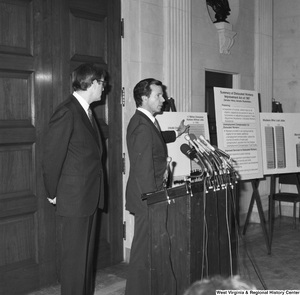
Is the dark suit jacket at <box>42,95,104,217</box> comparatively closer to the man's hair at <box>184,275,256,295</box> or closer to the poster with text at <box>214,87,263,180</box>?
the poster with text at <box>214,87,263,180</box>

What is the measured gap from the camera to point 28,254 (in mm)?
3779

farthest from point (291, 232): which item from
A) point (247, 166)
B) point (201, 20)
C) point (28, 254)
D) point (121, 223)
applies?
point (28, 254)

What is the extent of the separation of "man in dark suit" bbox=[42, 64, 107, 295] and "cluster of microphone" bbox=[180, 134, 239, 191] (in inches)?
28.0

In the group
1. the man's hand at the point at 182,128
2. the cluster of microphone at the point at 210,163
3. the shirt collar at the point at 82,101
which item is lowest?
the cluster of microphone at the point at 210,163

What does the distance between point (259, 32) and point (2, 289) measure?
4.85 meters

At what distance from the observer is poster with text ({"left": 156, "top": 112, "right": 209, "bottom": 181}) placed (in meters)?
4.38

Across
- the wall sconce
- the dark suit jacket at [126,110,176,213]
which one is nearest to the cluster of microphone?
the dark suit jacket at [126,110,176,213]

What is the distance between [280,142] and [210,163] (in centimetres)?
285

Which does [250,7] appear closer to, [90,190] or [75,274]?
[90,190]

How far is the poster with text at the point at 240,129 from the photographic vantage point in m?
4.78

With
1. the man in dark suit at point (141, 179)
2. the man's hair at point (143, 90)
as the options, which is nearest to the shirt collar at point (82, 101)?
the man in dark suit at point (141, 179)

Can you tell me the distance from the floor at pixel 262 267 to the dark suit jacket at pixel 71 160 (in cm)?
108

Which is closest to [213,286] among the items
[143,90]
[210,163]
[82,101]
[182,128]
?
[210,163]

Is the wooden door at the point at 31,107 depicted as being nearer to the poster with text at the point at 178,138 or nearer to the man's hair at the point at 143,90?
the man's hair at the point at 143,90
